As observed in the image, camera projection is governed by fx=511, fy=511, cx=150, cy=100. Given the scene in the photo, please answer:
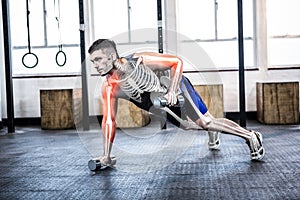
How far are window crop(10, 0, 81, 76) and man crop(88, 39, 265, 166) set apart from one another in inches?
152

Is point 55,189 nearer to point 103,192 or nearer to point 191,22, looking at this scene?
point 103,192

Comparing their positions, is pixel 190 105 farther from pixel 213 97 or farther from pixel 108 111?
pixel 213 97

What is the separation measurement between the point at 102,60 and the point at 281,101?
3.79m

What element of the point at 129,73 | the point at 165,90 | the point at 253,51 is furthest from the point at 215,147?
the point at 253,51

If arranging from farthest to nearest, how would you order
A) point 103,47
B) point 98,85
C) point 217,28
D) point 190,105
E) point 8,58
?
point 217,28 → point 98,85 → point 8,58 → point 190,105 → point 103,47

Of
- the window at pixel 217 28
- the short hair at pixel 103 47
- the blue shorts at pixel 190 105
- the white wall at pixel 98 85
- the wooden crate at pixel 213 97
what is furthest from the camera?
the window at pixel 217 28

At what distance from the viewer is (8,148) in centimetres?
546

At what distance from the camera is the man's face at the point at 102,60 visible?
12.5 feet

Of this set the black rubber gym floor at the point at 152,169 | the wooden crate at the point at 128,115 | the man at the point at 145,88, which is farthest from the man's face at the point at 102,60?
the wooden crate at the point at 128,115

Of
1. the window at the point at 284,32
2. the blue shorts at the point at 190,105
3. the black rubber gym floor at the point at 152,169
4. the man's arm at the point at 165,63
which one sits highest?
the window at the point at 284,32

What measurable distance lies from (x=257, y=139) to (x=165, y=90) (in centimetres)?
92

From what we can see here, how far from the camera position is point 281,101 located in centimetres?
694

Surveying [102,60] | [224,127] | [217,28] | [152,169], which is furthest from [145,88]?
[217,28]

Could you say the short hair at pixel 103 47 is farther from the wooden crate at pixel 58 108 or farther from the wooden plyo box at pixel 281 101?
the wooden plyo box at pixel 281 101
